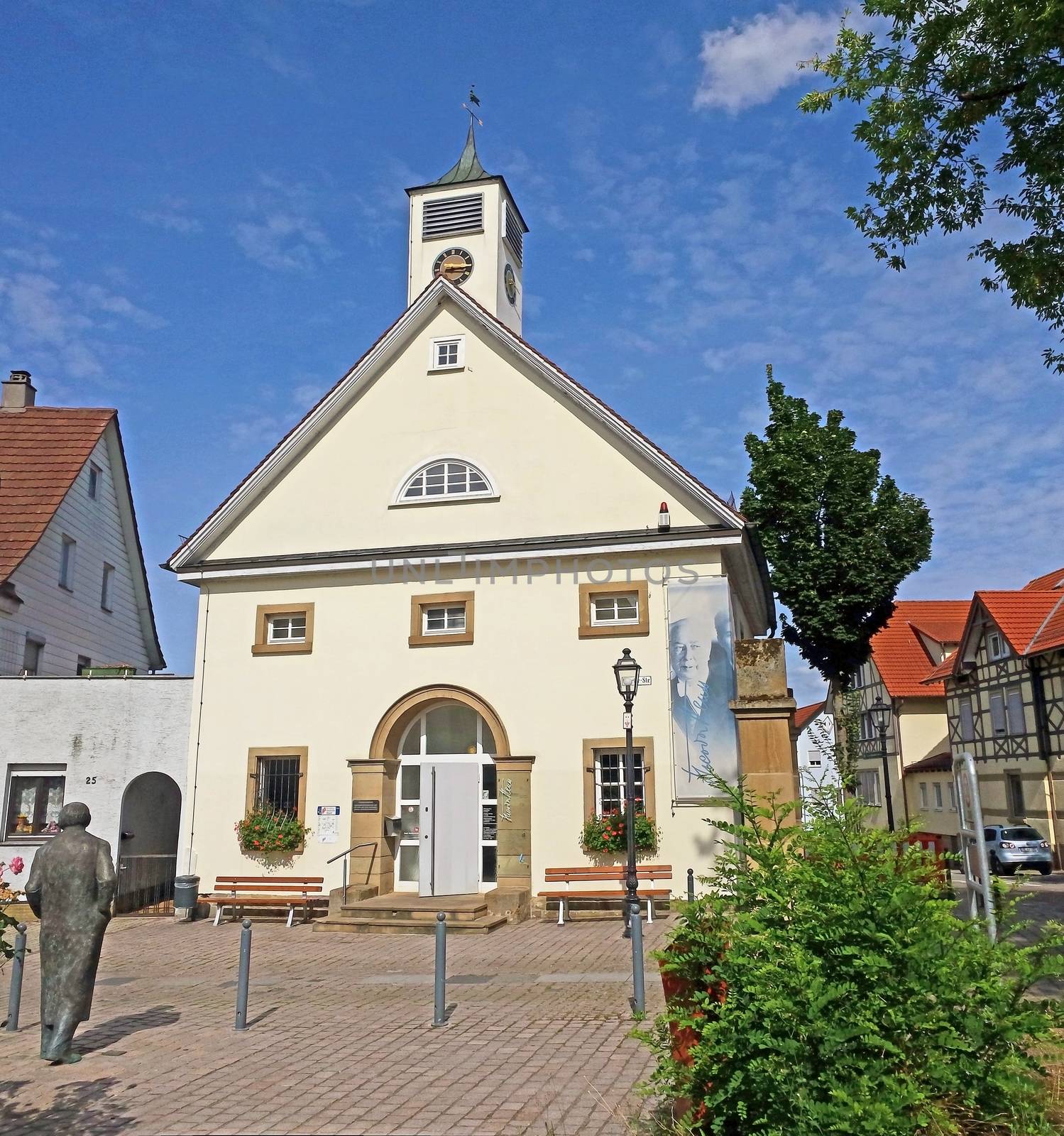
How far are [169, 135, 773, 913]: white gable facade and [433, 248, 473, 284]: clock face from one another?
320 centimetres

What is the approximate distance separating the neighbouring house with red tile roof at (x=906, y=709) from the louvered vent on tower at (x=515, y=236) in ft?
82.4

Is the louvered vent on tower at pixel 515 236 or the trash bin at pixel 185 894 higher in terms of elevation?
the louvered vent on tower at pixel 515 236

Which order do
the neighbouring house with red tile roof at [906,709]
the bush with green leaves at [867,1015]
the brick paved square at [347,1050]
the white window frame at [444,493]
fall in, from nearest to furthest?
1. the bush with green leaves at [867,1015]
2. the brick paved square at [347,1050]
3. the white window frame at [444,493]
4. the neighbouring house with red tile roof at [906,709]

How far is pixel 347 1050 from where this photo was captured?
887 centimetres

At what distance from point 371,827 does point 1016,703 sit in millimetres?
24628

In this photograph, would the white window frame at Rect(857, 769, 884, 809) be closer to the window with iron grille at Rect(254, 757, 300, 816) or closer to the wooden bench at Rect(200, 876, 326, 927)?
the window with iron grille at Rect(254, 757, 300, 816)

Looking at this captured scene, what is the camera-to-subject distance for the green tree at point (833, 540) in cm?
2697

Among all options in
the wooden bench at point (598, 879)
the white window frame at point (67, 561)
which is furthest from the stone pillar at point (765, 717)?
the white window frame at point (67, 561)

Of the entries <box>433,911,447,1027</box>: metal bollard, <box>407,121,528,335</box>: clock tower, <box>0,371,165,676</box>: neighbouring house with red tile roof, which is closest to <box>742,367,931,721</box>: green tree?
<box>407,121,528,335</box>: clock tower

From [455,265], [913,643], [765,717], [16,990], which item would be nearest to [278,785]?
[765,717]

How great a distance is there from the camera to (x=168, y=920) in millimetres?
18938

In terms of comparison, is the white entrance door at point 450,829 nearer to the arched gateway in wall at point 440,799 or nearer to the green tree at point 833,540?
the arched gateway in wall at point 440,799

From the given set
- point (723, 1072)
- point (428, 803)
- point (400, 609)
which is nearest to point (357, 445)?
point (400, 609)

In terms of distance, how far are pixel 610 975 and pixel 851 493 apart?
60.3 ft
